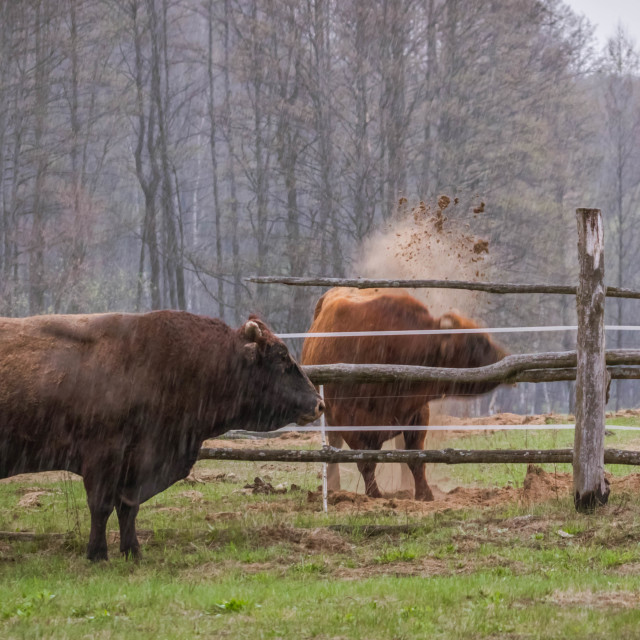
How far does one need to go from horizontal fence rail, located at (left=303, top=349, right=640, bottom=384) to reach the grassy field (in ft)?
3.74

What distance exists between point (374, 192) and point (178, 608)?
23.5 m

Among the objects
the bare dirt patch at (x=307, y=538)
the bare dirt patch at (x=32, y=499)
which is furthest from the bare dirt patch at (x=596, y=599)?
the bare dirt patch at (x=32, y=499)

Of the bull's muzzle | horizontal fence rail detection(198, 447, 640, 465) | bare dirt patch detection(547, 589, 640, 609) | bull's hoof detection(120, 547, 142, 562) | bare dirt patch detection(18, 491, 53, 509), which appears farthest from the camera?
bare dirt patch detection(18, 491, 53, 509)

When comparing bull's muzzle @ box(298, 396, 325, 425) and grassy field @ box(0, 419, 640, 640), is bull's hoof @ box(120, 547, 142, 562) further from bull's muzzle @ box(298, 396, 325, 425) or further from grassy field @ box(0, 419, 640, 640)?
bull's muzzle @ box(298, 396, 325, 425)

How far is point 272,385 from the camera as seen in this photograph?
26.0 ft

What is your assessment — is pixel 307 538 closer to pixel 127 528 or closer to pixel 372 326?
pixel 127 528

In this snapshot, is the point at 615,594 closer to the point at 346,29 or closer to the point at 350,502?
the point at 350,502

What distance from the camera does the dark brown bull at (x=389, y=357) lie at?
10680 millimetres

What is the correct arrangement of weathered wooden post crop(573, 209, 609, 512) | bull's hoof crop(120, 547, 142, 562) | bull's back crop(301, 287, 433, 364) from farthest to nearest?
bull's back crop(301, 287, 433, 364)
weathered wooden post crop(573, 209, 609, 512)
bull's hoof crop(120, 547, 142, 562)

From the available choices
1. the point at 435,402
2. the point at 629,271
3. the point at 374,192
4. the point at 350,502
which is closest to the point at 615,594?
the point at 350,502

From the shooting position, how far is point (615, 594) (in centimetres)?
558

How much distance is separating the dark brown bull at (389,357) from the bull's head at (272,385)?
258 centimetres

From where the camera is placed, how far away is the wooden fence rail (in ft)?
28.6

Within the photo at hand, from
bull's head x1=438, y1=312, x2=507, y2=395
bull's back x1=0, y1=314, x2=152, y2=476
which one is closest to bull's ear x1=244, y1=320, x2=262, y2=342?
bull's back x1=0, y1=314, x2=152, y2=476
